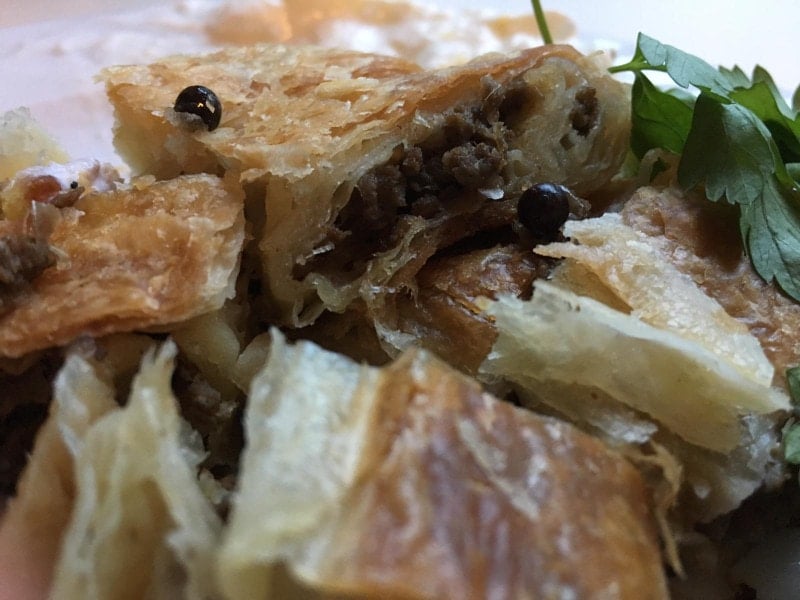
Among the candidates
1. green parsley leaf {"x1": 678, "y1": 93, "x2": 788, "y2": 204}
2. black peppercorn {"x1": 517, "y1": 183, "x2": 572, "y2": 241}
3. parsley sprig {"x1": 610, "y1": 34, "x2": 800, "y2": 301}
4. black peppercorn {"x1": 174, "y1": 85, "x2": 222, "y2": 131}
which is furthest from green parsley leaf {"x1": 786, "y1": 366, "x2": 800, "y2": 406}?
black peppercorn {"x1": 174, "y1": 85, "x2": 222, "y2": 131}

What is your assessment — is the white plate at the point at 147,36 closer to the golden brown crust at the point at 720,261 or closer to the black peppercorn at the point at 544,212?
the black peppercorn at the point at 544,212

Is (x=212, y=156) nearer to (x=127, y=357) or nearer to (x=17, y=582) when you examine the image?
(x=127, y=357)

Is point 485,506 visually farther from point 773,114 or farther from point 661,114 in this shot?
point 773,114

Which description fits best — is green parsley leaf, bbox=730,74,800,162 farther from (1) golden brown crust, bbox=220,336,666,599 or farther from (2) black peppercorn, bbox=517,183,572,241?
(1) golden brown crust, bbox=220,336,666,599

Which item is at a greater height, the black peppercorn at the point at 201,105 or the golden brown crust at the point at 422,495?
the black peppercorn at the point at 201,105

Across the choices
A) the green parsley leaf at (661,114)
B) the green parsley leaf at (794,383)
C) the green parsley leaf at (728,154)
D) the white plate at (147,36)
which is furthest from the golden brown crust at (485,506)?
the white plate at (147,36)

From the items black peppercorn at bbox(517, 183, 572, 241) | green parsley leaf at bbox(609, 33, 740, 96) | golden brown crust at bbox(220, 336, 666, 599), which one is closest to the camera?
golden brown crust at bbox(220, 336, 666, 599)
